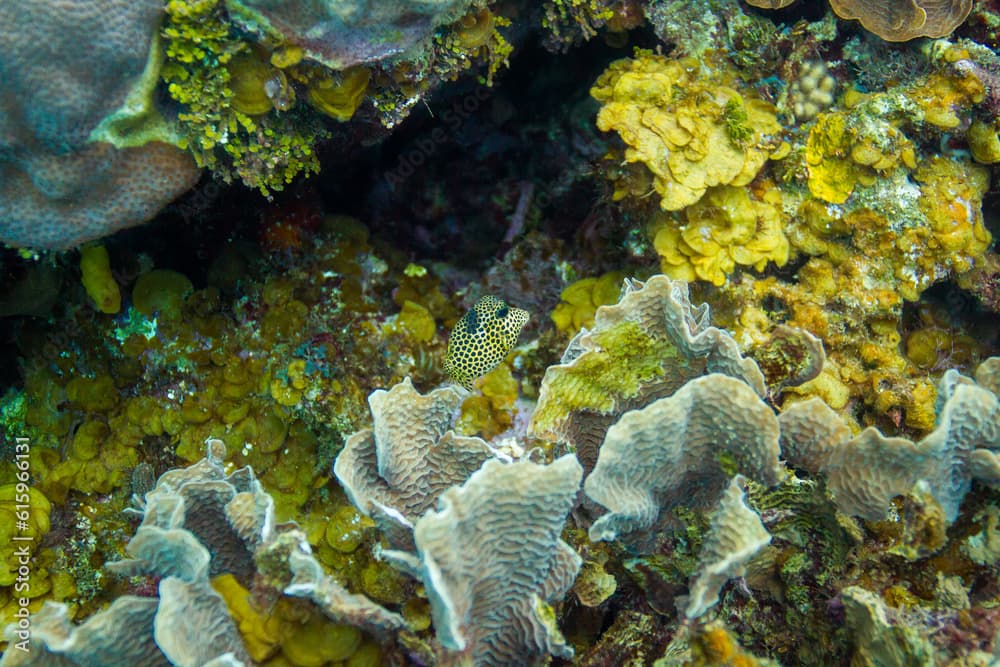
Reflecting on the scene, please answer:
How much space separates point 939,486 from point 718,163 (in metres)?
1.94

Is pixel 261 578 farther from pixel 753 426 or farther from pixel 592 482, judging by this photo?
pixel 753 426

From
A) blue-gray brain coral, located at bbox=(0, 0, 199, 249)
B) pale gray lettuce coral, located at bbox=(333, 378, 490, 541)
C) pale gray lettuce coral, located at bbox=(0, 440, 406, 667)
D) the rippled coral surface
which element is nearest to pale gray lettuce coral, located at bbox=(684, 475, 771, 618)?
the rippled coral surface

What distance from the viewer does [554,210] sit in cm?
504

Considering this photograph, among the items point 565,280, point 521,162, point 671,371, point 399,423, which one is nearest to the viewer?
point 399,423

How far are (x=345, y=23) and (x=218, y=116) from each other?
700 mm

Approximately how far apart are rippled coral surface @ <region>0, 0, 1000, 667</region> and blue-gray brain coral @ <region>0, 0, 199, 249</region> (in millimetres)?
Result: 20

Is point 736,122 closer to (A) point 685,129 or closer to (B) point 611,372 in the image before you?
(A) point 685,129

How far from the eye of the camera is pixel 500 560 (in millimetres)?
2100

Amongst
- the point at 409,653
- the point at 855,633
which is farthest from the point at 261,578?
the point at 855,633

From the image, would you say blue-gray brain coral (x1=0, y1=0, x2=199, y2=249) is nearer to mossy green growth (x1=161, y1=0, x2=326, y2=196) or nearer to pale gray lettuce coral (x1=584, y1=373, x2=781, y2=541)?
mossy green growth (x1=161, y1=0, x2=326, y2=196)

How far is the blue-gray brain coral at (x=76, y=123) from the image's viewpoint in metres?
2.33

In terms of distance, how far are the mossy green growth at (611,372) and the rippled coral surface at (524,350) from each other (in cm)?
1

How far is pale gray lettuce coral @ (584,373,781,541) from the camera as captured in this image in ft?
6.86

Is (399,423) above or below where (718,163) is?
below
